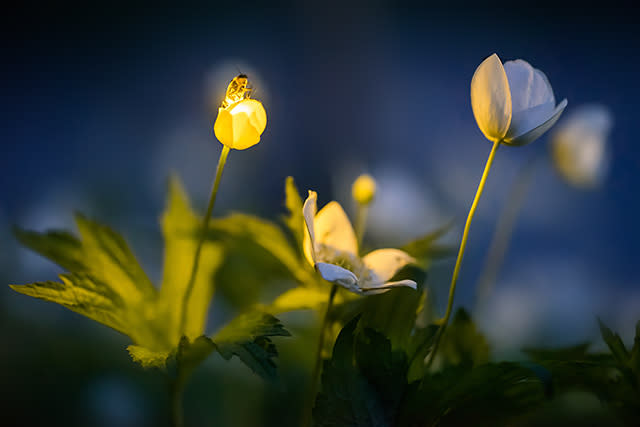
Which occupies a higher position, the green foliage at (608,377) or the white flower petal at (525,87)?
the white flower petal at (525,87)

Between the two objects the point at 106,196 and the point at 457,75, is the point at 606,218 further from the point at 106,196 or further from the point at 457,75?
the point at 106,196

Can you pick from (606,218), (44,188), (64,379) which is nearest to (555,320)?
(606,218)

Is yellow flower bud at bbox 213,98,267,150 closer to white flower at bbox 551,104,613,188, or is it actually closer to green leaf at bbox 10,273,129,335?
green leaf at bbox 10,273,129,335

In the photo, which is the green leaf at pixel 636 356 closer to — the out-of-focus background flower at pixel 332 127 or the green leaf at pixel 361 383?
the green leaf at pixel 361 383

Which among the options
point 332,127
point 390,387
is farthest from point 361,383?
point 332,127

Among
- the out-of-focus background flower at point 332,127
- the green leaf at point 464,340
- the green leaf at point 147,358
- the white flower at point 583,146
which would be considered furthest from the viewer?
the out-of-focus background flower at point 332,127

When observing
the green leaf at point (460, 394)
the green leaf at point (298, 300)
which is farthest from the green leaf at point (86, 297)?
the green leaf at point (460, 394)
